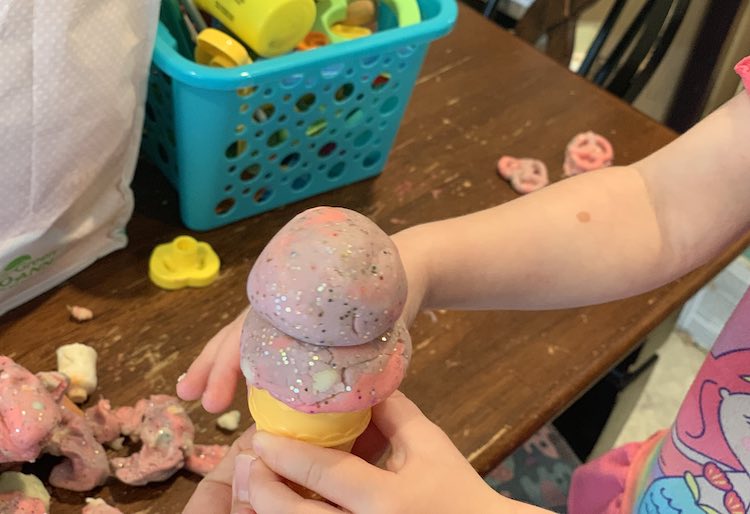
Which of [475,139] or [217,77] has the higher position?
[217,77]

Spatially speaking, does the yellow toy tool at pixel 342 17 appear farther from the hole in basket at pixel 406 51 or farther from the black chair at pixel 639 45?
the black chair at pixel 639 45

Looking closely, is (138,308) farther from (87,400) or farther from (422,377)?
(422,377)

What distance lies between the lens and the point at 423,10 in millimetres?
750

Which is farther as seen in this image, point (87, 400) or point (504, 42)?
point (504, 42)

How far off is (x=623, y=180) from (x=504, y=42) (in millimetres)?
408

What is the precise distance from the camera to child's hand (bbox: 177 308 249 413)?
1.58 ft

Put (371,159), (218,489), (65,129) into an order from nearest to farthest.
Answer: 1. (218,489)
2. (65,129)
3. (371,159)

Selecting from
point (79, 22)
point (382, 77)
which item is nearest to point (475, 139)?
point (382, 77)

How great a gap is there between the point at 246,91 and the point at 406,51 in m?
0.16

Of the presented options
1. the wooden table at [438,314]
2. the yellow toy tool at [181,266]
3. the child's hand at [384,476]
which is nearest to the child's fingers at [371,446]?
the child's hand at [384,476]

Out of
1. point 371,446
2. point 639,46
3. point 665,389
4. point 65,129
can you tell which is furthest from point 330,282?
point 665,389

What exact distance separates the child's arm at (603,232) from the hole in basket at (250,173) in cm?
19

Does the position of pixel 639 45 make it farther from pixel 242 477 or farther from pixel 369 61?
pixel 242 477

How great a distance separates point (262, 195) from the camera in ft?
2.39
